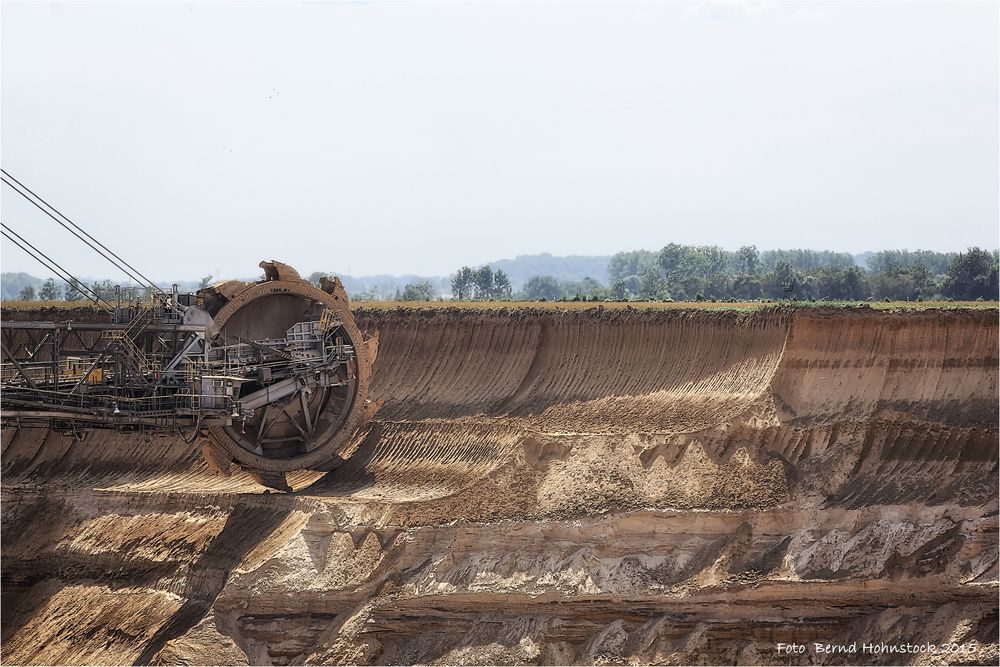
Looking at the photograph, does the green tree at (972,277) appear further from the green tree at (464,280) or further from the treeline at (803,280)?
the green tree at (464,280)

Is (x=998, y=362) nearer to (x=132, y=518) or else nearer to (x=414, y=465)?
(x=414, y=465)

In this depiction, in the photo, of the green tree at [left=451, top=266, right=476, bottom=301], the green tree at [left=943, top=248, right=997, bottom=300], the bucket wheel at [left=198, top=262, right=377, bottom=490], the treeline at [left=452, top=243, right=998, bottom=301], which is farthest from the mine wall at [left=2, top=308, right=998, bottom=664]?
the green tree at [left=451, top=266, right=476, bottom=301]

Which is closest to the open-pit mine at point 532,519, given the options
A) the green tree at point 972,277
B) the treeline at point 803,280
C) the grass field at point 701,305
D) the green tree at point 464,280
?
the grass field at point 701,305

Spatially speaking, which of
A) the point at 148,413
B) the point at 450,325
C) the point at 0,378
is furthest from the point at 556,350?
the point at 0,378

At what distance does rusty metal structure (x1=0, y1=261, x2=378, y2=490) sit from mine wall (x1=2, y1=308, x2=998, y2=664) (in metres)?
1.33

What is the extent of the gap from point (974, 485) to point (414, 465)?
1242 cm

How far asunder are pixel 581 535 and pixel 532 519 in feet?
3.31

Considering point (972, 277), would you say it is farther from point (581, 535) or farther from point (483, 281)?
point (483, 281)

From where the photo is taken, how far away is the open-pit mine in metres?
21.7

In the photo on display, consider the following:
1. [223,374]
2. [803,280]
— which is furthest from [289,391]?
[803,280]

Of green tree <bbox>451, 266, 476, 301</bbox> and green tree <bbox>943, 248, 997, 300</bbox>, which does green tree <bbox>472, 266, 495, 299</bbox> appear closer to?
green tree <bbox>451, 266, 476, 301</bbox>

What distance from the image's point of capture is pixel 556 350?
38.7 meters

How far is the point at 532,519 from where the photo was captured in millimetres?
23812

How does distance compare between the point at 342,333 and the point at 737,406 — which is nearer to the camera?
the point at 342,333
